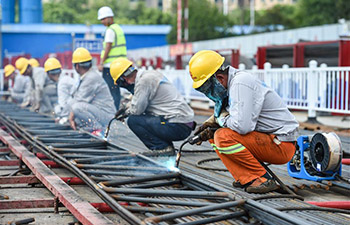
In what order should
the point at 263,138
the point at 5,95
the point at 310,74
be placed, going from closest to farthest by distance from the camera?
the point at 263,138, the point at 310,74, the point at 5,95

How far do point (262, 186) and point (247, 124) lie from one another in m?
0.54

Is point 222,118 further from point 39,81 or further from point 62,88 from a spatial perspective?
point 39,81

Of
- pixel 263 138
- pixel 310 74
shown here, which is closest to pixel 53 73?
pixel 310 74

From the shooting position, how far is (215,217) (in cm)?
421

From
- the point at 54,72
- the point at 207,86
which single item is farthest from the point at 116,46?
the point at 207,86

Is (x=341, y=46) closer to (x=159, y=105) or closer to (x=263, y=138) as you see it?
(x=159, y=105)

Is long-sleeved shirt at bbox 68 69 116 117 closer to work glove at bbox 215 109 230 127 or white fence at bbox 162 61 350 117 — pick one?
white fence at bbox 162 61 350 117

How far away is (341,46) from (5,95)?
13.1m

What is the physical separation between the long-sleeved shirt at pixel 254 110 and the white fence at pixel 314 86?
5.75 m

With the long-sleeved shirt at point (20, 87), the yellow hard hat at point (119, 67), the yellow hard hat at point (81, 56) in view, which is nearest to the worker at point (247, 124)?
the yellow hard hat at point (119, 67)

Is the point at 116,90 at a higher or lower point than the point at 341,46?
lower

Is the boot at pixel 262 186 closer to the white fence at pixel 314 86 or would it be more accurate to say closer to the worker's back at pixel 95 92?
the worker's back at pixel 95 92

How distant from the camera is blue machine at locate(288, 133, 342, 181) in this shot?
4.99 meters

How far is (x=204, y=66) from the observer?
194 inches
